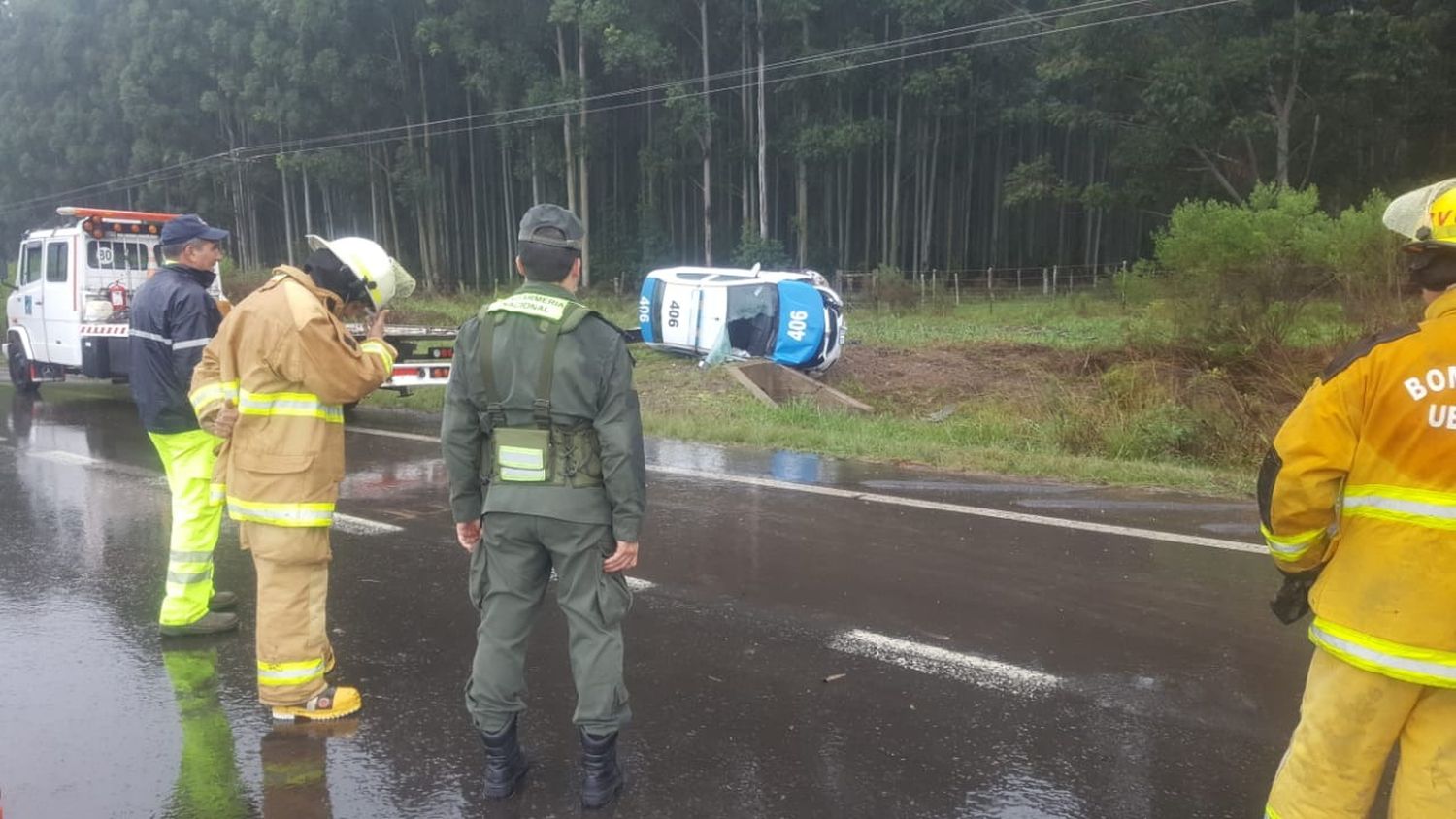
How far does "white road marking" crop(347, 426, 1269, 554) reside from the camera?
257 inches

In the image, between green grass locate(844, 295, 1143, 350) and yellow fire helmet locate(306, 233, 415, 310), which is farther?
green grass locate(844, 295, 1143, 350)

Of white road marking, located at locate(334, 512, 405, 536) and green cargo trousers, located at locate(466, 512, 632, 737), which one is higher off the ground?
Answer: green cargo trousers, located at locate(466, 512, 632, 737)

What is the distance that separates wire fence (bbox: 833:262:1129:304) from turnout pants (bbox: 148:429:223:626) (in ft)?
86.3

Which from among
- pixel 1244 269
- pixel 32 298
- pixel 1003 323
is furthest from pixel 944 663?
pixel 1003 323

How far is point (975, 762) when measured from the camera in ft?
12.2

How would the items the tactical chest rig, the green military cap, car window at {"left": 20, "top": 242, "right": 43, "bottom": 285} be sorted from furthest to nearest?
car window at {"left": 20, "top": 242, "right": 43, "bottom": 285} → the green military cap → the tactical chest rig

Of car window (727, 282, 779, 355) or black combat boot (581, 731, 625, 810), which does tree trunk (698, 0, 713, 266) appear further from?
black combat boot (581, 731, 625, 810)

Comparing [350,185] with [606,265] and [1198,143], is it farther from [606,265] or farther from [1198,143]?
[1198,143]

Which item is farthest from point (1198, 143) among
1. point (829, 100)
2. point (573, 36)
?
point (573, 36)

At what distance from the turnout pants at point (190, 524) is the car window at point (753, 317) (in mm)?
11922

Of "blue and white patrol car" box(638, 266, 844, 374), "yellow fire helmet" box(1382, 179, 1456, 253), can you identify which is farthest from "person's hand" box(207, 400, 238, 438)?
"blue and white patrol car" box(638, 266, 844, 374)

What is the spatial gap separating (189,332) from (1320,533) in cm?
483

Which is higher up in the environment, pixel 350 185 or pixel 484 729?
pixel 350 185

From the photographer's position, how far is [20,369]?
1548 centimetres
